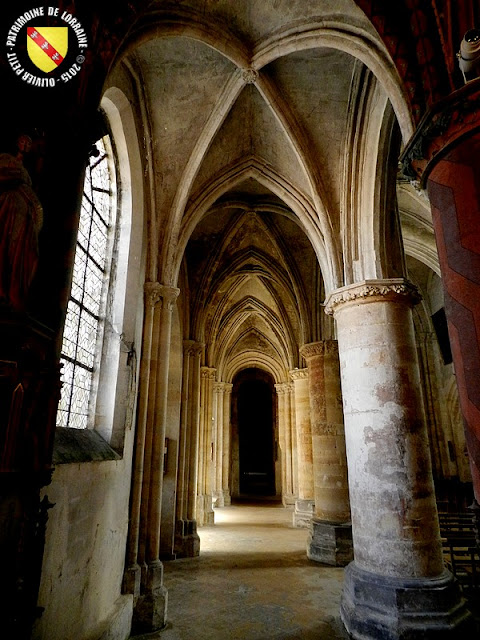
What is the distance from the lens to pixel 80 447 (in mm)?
4020

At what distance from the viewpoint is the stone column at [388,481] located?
4.43m

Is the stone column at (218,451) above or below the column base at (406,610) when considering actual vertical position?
above

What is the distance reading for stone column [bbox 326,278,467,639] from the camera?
14.5 feet

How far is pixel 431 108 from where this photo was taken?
2.77 metres

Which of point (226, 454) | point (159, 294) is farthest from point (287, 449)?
point (159, 294)

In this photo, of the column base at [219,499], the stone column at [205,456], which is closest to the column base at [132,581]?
the stone column at [205,456]

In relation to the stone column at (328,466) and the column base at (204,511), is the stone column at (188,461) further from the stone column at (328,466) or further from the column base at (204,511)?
the column base at (204,511)

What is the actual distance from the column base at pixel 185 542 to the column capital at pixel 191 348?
13.0 ft

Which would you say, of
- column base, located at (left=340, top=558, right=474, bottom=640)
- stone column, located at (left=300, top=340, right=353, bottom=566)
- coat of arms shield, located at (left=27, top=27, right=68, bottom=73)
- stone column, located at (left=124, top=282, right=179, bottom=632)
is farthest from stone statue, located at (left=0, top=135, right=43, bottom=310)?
stone column, located at (left=300, top=340, right=353, bottom=566)

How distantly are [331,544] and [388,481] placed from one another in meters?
3.82

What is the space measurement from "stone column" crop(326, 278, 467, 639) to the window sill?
3.17 meters

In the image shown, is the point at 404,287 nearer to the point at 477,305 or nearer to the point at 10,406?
the point at 477,305

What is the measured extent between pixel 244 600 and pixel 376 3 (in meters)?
7.23

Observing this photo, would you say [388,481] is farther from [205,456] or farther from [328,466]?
[205,456]
